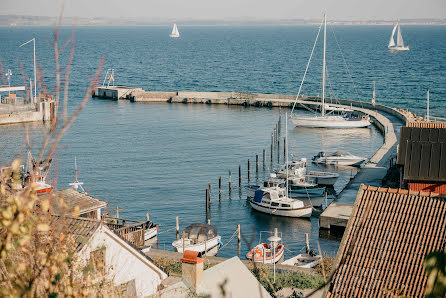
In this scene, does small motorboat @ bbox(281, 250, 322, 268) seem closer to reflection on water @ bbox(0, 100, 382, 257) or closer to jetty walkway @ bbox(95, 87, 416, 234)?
reflection on water @ bbox(0, 100, 382, 257)

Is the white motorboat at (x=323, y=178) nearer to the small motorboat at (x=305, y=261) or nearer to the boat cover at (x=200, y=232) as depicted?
the boat cover at (x=200, y=232)

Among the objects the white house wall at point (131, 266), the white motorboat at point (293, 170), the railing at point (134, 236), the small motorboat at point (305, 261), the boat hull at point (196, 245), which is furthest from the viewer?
the white motorboat at point (293, 170)

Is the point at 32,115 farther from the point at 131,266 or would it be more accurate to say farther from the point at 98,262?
the point at 98,262

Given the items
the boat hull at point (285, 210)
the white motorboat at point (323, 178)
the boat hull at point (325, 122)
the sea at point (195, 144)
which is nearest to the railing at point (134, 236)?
the sea at point (195, 144)

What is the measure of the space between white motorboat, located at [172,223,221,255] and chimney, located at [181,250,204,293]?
641 inches

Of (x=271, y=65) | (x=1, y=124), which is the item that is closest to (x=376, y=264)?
(x=1, y=124)

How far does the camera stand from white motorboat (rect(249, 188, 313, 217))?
39250 millimetres

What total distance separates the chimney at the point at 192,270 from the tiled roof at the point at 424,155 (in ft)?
58.9

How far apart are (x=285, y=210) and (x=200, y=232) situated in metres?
8.07

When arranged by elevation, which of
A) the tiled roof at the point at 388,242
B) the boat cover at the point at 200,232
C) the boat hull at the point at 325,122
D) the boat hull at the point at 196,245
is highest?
the tiled roof at the point at 388,242

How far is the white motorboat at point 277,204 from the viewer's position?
129ft

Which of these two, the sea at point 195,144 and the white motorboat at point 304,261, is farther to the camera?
the sea at point 195,144

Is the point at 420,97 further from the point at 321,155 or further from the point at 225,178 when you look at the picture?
the point at 225,178

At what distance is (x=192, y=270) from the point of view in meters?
15.3
